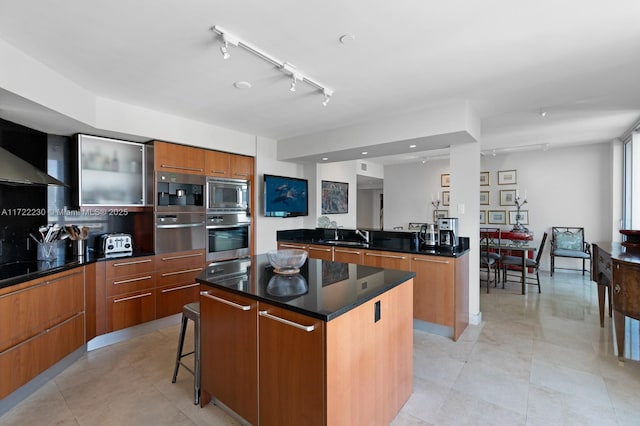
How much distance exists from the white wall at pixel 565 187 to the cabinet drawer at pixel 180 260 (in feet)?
20.1

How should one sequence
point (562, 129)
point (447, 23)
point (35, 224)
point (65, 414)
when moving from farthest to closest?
point (562, 129) < point (35, 224) < point (65, 414) < point (447, 23)

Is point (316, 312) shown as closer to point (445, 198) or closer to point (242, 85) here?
point (242, 85)

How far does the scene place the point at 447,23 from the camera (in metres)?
1.76

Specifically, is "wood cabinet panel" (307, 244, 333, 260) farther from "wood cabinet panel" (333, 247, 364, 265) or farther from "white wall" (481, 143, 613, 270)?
"white wall" (481, 143, 613, 270)

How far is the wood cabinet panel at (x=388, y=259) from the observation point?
10.8 ft

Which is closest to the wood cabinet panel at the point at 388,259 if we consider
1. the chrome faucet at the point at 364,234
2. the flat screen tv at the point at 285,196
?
the chrome faucet at the point at 364,234

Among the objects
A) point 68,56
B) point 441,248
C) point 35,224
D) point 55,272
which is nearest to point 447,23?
point 441,248

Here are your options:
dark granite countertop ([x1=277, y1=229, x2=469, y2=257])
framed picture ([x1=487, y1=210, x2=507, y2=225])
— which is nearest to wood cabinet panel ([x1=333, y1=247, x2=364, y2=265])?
dark granite countertop ([x1=277, y1=229, x2=469, y2=257])

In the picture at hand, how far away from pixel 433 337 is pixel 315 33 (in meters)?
2.98

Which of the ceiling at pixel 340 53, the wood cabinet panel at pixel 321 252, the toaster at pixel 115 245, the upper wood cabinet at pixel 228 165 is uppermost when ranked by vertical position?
the ceiling at pixel 340 53

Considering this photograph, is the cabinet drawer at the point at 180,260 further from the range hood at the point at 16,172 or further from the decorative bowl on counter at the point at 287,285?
the decorative bowl on counter at the point at 287,285

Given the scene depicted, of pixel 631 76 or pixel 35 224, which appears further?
pixel 35 224

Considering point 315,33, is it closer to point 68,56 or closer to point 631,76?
point 68,56

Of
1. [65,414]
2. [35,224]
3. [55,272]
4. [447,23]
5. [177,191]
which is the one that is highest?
[447,23]
